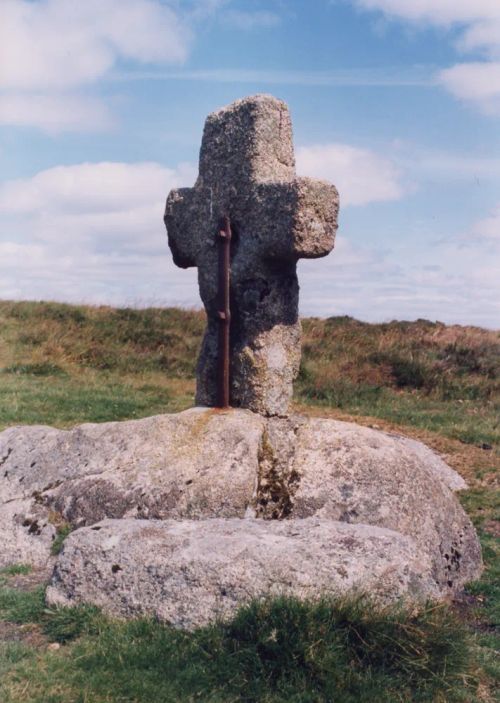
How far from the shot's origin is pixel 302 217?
6.79 metres

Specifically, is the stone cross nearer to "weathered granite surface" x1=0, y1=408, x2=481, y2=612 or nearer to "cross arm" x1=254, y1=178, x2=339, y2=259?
"cross arm" x1=254, y1=178, x2=339, y2=259

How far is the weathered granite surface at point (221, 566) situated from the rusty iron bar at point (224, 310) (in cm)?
194

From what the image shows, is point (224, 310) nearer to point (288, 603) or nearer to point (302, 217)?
point (302, 217)

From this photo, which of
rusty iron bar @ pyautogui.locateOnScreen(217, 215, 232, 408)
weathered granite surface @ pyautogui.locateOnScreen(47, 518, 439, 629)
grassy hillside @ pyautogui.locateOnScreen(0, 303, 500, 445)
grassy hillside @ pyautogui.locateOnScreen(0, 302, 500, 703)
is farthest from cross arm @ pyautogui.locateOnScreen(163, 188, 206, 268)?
grassy hillside @ pyautogui.locateOnScreen(0, 303, 500, 445)

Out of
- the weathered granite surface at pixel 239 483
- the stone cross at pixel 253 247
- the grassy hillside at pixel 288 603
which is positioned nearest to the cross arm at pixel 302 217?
the stone cross at pixel 253 247

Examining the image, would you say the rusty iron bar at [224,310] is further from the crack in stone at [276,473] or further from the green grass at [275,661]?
the green grass at [275,661]

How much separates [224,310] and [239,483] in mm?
1735

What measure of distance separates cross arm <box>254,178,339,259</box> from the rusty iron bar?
0.53 meters

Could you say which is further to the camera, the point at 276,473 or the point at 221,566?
the point at 276,473

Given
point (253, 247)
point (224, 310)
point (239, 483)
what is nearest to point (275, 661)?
point (239, 483)

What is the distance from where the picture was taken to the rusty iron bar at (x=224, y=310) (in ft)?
24.4

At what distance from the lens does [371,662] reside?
473cm

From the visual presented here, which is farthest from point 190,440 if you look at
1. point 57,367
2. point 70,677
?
point 57,367

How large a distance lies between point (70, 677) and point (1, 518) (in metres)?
2.62
